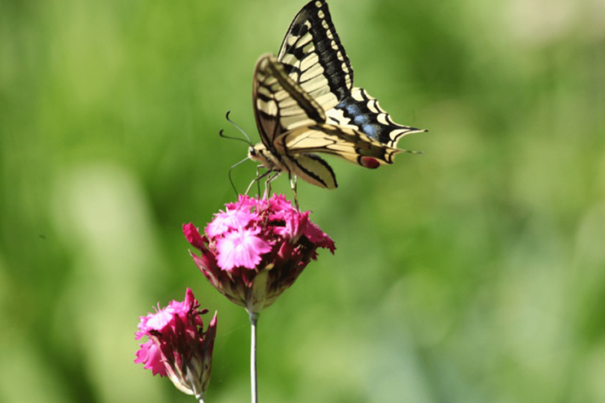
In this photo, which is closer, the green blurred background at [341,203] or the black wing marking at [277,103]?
the black wing marking at [277,103]

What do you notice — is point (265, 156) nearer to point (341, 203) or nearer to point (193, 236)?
point (193, 236)

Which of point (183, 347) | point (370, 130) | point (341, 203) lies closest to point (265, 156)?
point (370, 130)

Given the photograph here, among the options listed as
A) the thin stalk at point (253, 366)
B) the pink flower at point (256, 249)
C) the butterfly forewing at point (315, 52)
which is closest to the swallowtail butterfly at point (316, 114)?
the butterfly forewing at point (315, 52)

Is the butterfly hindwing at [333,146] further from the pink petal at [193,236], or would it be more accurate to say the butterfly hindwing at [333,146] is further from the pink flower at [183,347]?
the pink flower at [183,347]

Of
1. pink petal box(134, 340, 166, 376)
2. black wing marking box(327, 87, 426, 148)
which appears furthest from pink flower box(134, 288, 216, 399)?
black wing marking box(327, 87, 426, 148)

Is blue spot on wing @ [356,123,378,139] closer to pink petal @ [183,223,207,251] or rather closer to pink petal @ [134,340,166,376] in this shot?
pink petal @ [183,223,207,251]

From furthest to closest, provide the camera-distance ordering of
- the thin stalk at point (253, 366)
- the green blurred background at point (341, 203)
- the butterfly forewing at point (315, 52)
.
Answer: the green blurred background at point (341, 203), the butterfly forewing at point (315, 52), the thin stalk at point (253, 366)
